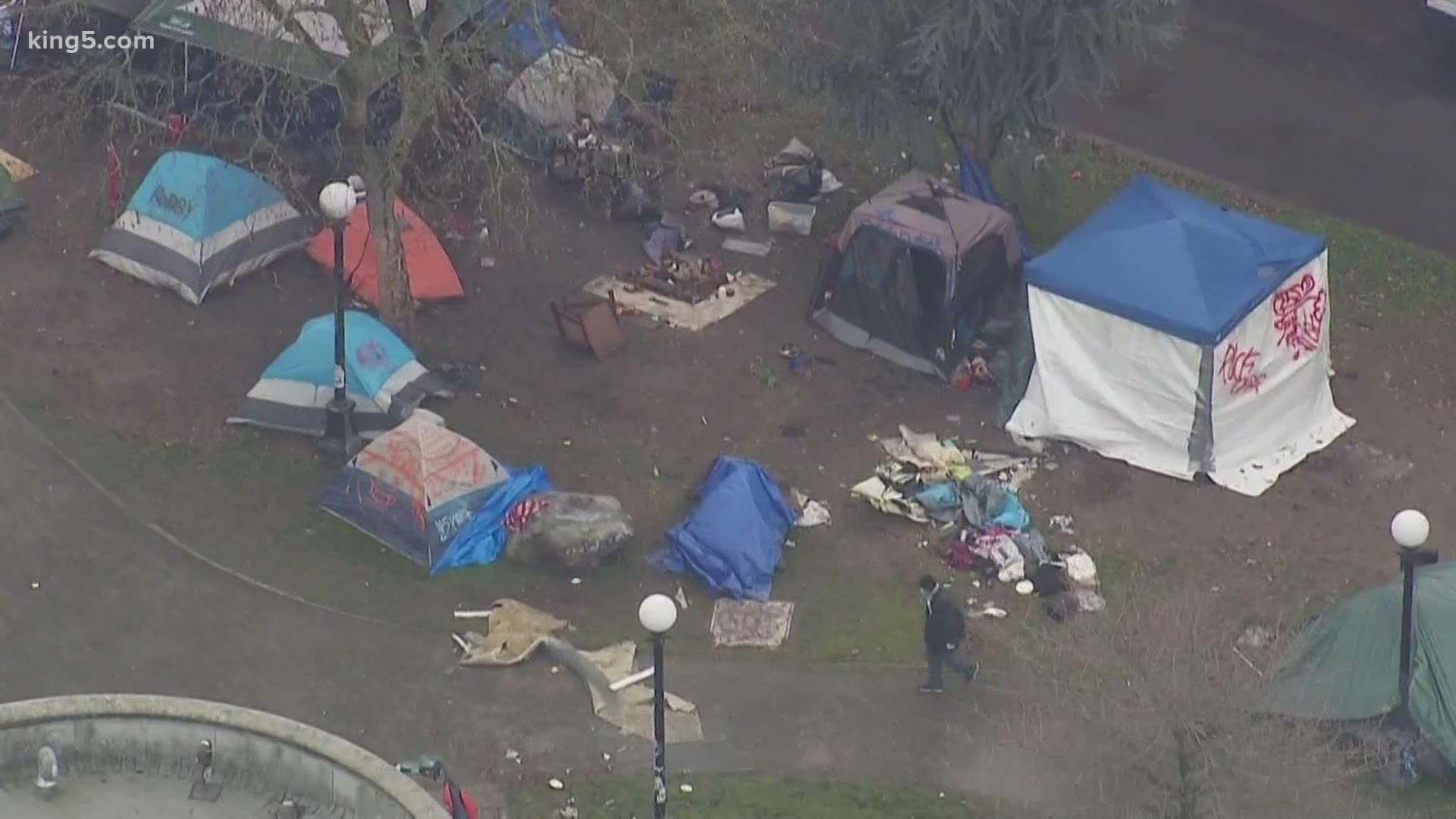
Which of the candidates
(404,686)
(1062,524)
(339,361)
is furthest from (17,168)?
(1062,524)

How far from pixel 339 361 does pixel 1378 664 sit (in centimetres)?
→ 1000

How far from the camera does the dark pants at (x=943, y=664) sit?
21250mm

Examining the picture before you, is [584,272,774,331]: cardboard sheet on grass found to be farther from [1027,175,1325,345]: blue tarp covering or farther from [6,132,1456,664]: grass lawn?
[1027,175,1325,345]: blue tarp covering

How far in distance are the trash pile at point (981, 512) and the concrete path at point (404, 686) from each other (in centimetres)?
189

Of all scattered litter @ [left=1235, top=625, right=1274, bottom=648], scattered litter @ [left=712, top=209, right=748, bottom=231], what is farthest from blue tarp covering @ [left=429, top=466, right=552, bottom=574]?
scattered litter @ [left=1235, top=625, right=1274, bottom=648]

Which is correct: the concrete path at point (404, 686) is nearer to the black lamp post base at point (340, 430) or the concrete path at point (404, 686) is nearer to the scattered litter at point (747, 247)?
the black lamp post base at point (340, 430)

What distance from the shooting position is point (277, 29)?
25.6 m

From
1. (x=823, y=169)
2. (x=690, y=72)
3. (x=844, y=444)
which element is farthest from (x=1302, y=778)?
(x=690, y=72)

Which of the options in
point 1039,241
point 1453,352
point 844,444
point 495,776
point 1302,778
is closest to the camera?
point 1302,778

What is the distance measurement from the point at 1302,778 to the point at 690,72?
52.3 feet

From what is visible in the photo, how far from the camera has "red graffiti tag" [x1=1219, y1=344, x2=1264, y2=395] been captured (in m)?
24.7

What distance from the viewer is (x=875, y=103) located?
90.9 ft

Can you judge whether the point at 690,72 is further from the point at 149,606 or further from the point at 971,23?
the point at 149,606

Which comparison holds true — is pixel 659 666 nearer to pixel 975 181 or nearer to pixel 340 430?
pixel 340 430
